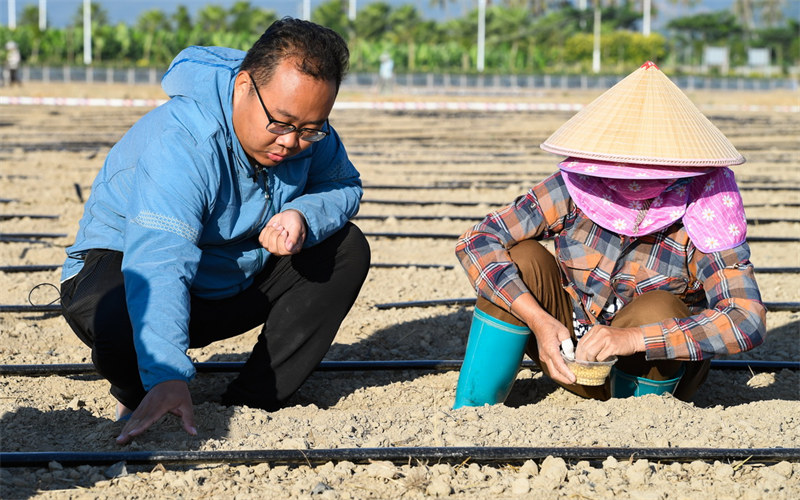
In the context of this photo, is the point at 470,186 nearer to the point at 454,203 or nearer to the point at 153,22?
the point at 454,203

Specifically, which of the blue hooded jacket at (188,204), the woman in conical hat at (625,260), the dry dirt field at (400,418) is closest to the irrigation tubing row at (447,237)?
the dry dirt field at (400,418)

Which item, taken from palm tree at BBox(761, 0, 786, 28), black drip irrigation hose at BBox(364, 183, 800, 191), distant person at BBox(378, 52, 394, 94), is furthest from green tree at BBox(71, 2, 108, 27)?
palm tree at BBox(761, 0, 786, 28)

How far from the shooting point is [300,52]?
2.83m

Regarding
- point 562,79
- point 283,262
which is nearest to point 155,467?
point 283,262

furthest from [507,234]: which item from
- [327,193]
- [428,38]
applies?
[428,38]

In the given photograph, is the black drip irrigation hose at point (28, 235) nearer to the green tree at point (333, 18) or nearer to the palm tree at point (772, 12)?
the green tree at point (333, 18)

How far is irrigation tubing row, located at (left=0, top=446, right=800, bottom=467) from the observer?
2797 mm

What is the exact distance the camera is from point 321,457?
9.41ft

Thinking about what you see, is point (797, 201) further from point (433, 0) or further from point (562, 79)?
point (433, 0)

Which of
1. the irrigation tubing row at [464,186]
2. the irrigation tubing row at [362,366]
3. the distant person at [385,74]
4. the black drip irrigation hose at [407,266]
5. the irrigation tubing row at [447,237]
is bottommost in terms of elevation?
the irrigation tubing row at [362,366]

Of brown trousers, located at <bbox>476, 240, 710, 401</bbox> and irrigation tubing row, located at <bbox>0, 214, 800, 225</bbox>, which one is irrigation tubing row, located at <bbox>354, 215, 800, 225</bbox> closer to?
irrigation tubing row, located at <bbox>0, 214, 800, 225</bbox>

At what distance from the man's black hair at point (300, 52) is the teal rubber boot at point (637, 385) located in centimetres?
150

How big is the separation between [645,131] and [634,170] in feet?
0.48

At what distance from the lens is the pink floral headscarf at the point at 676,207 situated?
307 centimetres
